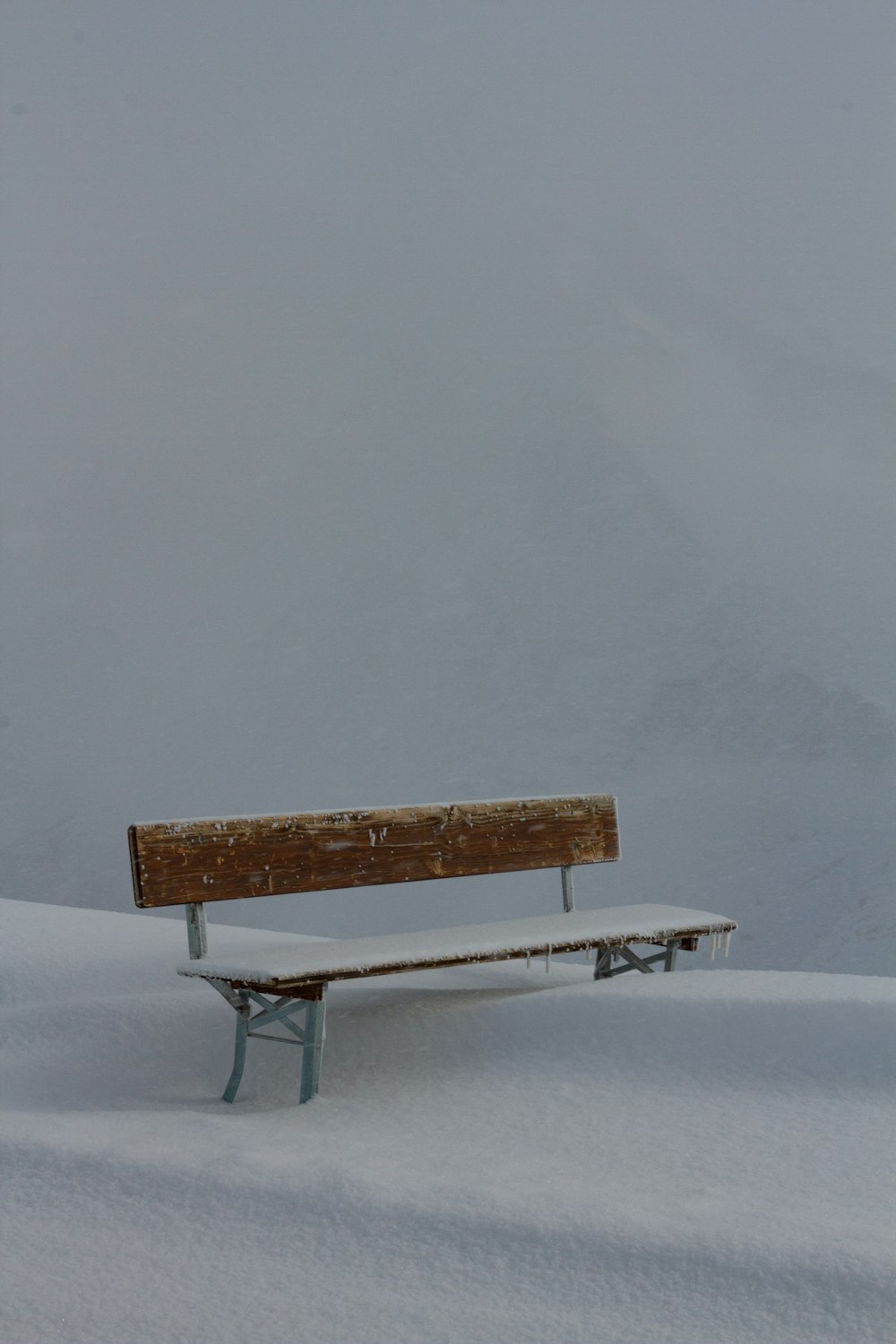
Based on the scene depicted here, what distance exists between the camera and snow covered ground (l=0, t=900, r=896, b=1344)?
2.27m

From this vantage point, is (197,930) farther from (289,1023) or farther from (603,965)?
(603,965)

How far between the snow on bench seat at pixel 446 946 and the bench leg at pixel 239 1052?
0.17 m

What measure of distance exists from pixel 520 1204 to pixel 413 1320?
1.26ft

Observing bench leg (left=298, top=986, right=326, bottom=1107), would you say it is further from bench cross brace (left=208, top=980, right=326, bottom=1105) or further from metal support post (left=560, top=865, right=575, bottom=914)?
metal support post (left=560, top=865, right=575, bottom=914)

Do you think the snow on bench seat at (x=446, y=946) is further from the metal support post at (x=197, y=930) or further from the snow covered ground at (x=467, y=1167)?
the snow covered ground at (x=467, y=1167)

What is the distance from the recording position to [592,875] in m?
23.1

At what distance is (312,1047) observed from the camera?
3.56 metres

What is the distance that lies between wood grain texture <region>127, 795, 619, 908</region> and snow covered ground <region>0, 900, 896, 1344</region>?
1.50 feet

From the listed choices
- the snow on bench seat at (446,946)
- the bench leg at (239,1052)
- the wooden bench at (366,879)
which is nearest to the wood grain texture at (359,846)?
the wooden bench at (366,879)

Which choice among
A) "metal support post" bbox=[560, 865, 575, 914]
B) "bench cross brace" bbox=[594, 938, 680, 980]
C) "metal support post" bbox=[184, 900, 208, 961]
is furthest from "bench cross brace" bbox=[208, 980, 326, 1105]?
"metal support post" bbox=[560, 865, 575, 914]

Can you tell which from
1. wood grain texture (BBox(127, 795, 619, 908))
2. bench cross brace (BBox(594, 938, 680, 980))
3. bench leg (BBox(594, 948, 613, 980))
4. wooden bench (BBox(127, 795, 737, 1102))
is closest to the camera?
wooden bench (BBox(127, 795, 737, 1102))

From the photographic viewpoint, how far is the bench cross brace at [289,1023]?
3.52 meters

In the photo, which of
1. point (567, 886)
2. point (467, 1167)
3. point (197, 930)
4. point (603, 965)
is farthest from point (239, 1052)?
point (567, 886)

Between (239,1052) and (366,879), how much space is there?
0.64 meters
